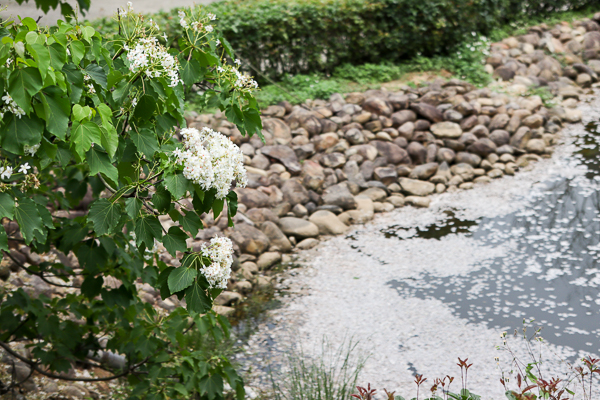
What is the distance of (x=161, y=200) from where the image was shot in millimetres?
1764

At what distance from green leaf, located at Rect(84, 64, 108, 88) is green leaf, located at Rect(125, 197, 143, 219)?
393 millimetres

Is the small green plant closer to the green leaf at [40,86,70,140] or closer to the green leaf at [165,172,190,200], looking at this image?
the green leaf at [165,172,190,200]

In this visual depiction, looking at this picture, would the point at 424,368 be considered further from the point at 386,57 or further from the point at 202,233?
the point at 386,57

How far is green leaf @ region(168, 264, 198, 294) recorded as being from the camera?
174cm

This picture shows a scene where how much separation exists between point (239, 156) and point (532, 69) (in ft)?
26.2

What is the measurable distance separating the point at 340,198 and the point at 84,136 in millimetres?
4585

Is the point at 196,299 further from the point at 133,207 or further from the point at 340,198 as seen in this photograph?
the point at 340,198

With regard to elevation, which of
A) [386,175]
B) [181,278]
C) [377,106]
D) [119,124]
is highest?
[119,124]

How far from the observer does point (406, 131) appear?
7.02 meters

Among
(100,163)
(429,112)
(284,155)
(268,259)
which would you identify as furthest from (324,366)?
(429,112)

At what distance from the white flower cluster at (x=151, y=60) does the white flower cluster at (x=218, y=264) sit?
581 millimetres

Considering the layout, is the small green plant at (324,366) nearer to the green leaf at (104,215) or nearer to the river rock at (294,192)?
the green leaf at (104,215)

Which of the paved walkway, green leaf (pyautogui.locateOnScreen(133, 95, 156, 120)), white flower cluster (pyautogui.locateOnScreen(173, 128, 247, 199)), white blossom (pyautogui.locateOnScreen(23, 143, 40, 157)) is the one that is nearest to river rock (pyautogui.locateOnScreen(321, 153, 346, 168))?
the paved walkway

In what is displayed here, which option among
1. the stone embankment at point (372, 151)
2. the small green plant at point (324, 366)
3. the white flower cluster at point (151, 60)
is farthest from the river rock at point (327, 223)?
the white flower cluster at point (151, 60)
